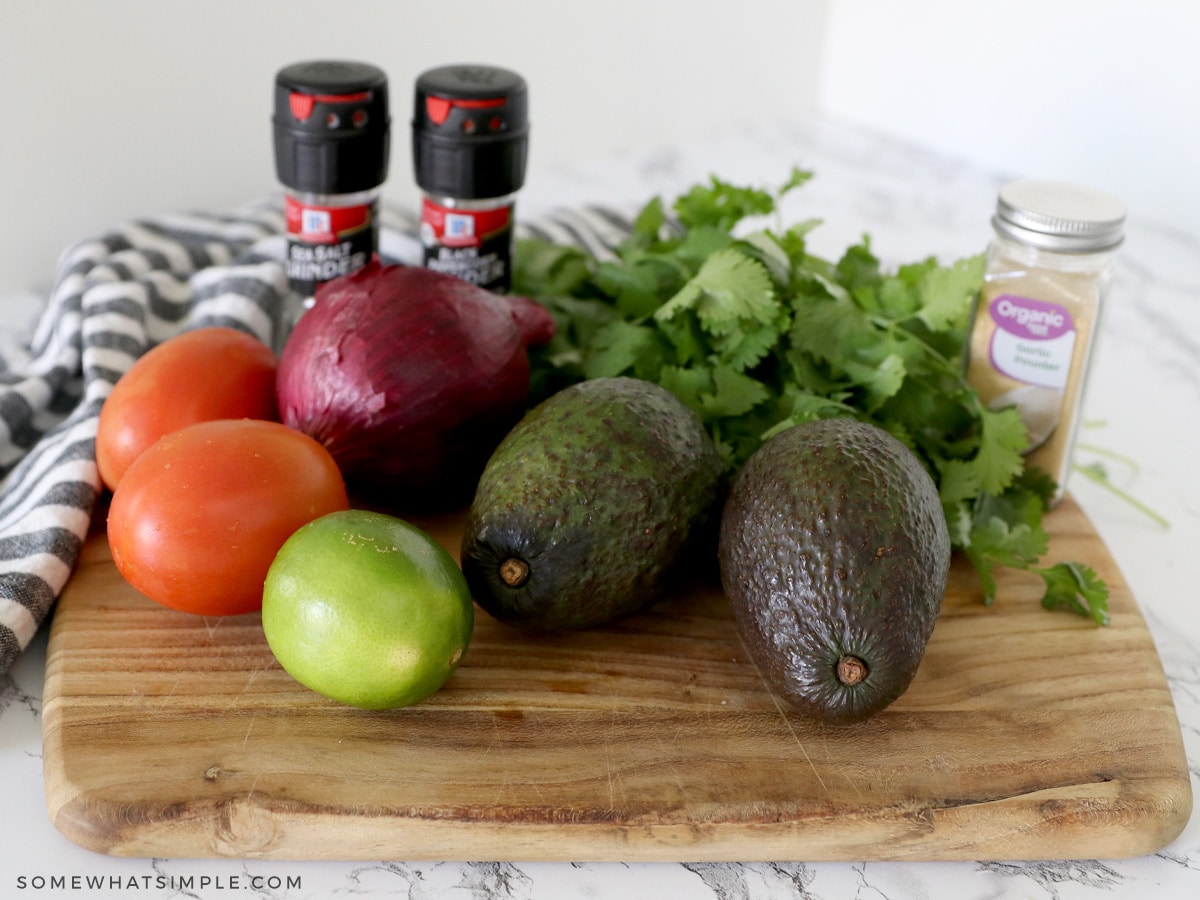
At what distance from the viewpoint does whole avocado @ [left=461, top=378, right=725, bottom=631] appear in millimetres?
827

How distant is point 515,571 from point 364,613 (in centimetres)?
12

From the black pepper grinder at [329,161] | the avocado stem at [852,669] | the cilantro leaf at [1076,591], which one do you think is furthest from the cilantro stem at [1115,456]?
the black pepper grinder at [329,161]

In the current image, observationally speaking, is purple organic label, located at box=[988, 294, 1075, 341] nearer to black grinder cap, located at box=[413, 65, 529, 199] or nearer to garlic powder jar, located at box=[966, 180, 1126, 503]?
garlic powder jar, located at box=[966, 180, 1126, 503]

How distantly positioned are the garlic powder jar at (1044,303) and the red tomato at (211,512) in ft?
2.01

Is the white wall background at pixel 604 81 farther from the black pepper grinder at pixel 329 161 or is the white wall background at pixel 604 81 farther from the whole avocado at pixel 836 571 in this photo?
the whole avocado at pixel 836 571

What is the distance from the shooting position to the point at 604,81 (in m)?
1.88

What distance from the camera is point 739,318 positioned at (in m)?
1.05

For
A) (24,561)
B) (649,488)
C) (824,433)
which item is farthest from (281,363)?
(824,433)

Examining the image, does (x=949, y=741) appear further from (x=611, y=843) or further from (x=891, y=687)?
(x=611, y=843)

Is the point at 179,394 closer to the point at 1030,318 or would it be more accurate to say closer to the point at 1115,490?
the point at 1030,318

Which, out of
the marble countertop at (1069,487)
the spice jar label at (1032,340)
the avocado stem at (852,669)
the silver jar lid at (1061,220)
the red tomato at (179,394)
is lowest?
the marble countertop at (1069,487)

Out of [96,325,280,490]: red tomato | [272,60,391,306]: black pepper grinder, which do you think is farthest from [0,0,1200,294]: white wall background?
[96,325,280,490]: red tomato

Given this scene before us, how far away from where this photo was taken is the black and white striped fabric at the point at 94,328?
938mm

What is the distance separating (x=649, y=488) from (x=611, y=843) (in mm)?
246
